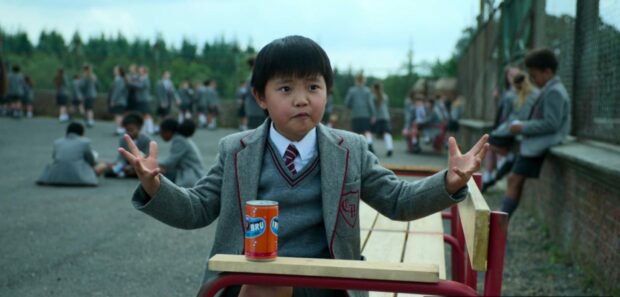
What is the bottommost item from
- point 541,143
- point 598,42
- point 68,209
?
point 68,209

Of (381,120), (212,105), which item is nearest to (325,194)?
(381,120)

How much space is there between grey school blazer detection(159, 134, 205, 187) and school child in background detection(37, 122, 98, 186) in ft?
5.00

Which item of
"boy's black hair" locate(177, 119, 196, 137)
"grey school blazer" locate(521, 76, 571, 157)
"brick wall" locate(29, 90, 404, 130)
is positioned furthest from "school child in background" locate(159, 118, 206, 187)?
"brick wall" locate(29, 90, 404, 130)

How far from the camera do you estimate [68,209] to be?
780cm

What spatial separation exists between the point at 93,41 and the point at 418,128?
22277 millimetres

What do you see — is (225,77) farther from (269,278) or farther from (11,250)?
(269,278)

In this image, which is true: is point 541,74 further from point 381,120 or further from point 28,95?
point 28,95

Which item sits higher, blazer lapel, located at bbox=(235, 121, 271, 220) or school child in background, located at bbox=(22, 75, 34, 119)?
blazer lapel, located at bbox=(235, 121, 271, 220)

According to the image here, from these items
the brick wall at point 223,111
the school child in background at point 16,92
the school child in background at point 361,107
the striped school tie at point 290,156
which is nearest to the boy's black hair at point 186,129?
the striped school tie at point 290,156

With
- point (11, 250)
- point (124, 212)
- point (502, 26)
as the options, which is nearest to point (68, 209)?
point (124, 212)

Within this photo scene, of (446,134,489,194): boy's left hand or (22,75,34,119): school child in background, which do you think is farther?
(22,75,34,119): school child in background

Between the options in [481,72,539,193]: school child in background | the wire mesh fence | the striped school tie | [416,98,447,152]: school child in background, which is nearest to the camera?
the striped school tie

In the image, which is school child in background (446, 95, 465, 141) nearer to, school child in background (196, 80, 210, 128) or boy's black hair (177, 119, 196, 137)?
school child in background (196, 80, 210, 128)

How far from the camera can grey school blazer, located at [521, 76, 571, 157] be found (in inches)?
254
